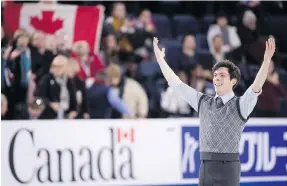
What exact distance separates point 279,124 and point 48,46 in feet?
9.73

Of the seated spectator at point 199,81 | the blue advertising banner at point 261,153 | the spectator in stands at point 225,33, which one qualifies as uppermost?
the spectator in stands at point 225,33

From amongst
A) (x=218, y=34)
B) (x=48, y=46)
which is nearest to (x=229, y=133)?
(x=48, y=46)

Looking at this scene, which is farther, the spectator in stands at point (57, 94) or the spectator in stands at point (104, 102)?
the spectator in stands at point (104, 102)

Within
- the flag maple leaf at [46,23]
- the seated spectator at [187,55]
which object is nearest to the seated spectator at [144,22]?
the seated spectator at [187,55]

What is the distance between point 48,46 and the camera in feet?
26.6

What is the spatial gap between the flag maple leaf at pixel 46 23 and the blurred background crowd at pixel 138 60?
0.61ft

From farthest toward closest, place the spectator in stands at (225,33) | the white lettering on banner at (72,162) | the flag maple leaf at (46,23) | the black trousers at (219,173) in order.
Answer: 1. the spectator in stands at (225,33)
2. the flag maple leaf at (46,23)
3. the white lettering on banner at (72,162)
4. the black trousers at (219,173)

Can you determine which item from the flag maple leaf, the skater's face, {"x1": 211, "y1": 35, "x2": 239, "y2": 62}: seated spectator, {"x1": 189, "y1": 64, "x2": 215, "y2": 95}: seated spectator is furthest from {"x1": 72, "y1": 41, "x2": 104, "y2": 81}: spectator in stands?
the skater's face

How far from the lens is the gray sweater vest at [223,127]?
14.6 ft

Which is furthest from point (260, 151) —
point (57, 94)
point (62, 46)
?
point (62, 46)

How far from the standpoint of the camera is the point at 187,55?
30.2 ft

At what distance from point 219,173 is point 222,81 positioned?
63 cm

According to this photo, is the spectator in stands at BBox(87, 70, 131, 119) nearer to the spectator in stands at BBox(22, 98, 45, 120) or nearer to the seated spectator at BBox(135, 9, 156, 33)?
the spectator in stands at BBox(22, 98, 45, 120)

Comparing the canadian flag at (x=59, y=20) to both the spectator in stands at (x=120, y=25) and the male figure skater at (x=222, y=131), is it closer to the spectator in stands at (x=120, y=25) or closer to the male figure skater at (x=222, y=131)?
the spectator in stands at (x=120, y=25)
